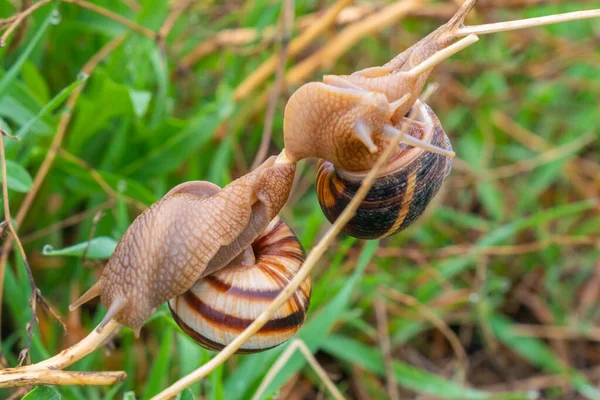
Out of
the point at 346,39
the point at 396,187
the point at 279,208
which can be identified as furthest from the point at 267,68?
the point at 396,187

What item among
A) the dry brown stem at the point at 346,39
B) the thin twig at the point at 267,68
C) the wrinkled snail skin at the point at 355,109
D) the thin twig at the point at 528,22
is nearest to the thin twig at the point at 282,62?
the thin twig at the point at 267,68

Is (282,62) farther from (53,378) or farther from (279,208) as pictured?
(53,378)

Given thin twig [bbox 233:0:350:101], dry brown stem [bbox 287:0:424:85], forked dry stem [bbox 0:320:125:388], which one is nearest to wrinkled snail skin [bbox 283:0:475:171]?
forked dry stem [bbox 0:320:125:388]

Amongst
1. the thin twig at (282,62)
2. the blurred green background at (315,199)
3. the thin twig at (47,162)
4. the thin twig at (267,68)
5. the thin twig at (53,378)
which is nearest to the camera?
the thin twig at (53,378)

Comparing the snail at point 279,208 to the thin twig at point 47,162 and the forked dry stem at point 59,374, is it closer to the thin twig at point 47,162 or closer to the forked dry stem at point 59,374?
the forked dry stem at point 59,374

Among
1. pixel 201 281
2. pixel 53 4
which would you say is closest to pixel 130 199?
pixel 53 4

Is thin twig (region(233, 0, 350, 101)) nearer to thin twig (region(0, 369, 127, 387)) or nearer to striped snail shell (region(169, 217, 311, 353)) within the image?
striped snail shell (region(169, 217, 311, 353))

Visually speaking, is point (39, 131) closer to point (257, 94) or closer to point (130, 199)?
point (130, 199)

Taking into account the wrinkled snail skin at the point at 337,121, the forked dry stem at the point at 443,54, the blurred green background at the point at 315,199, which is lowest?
the blurred green background at the point at 315,199
